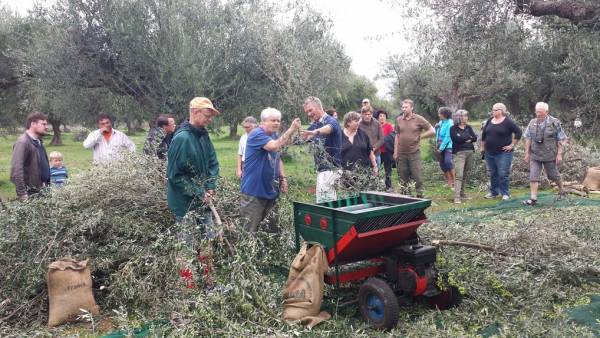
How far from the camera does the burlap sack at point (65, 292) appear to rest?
14.5 feet

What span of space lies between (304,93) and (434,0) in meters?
3.76

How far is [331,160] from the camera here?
6148mm

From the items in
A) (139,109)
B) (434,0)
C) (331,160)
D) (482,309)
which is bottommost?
(482,309)

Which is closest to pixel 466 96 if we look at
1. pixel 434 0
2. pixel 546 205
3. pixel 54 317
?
pixel 434 0

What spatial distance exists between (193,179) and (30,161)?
261 centimetres

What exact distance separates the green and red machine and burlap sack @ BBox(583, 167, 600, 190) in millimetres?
7046

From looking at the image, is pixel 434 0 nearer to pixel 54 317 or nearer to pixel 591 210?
pixel 591 210

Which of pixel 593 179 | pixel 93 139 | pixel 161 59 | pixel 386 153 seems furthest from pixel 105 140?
pixel 593 179

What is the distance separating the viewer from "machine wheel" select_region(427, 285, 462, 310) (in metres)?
4.30

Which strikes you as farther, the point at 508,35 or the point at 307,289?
the point at 508,35

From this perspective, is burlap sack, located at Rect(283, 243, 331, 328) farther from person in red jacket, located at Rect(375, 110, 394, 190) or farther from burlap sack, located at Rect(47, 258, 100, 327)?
person in red jacket, located at Rect(375, 110, 394, 190)

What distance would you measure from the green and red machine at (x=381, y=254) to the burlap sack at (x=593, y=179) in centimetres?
705

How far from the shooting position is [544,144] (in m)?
8.35

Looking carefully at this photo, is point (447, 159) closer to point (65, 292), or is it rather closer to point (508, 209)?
point (508, 209)
